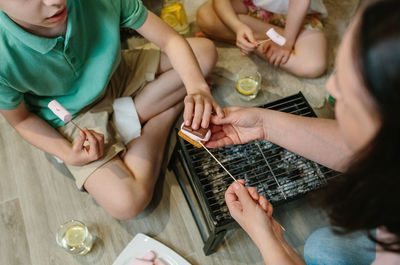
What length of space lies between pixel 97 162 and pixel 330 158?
2.96 feet

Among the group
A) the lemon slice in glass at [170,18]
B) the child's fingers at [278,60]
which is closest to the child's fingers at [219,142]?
the child's fingers at [278,60]

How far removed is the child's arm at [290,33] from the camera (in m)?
1.62

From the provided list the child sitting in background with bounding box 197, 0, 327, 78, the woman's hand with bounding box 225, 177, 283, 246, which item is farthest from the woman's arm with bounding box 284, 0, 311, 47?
the woman's hand with bounding box 225, 177, 283, 246

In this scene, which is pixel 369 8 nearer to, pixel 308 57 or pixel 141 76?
pixel 141 76

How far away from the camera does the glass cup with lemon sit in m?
1.77

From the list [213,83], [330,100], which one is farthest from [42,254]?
[330,100]

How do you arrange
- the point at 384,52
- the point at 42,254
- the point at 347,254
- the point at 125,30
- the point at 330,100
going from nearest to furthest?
the point at 384,52 → the point at 347,254 → the point at 42,254 → the point at 330,100 → the point at 125,30

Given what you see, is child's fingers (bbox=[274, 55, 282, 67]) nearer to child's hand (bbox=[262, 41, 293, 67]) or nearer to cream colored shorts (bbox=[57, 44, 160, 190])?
child's hand (bbox=[262, 41, 293, 67])

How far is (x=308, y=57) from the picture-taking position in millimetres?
1803

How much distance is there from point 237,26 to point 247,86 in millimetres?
341

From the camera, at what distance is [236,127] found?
1.25m

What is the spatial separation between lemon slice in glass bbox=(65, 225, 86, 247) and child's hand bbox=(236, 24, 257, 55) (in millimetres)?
1234

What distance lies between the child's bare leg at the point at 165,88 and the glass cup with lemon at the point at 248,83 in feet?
0.82

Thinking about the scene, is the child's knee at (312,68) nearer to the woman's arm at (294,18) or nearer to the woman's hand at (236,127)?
the woman's arm at (294,18)
